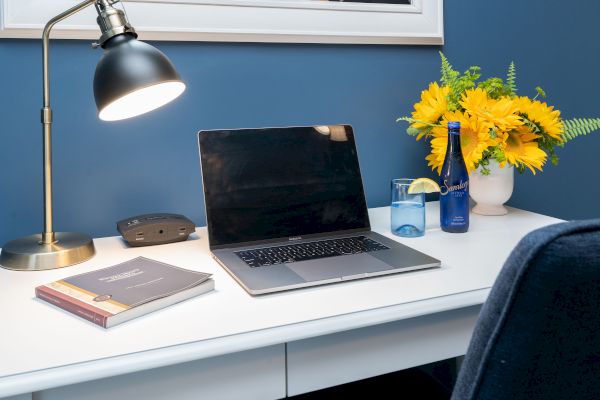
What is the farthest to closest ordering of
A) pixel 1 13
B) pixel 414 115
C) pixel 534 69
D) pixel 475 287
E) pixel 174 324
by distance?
1. pixel 534 69
2. pixel 414 115
3. pixel 1 13
4. pixel 475 287
5. pixel 174 324

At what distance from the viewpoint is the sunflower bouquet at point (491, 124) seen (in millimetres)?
1232

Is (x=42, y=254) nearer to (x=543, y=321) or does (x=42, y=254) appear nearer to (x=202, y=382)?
(x=202, y=382)

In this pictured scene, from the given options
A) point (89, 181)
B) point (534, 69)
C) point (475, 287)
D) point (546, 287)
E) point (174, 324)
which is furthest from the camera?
point (534, 69)

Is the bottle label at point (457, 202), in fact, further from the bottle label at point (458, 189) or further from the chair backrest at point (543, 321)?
the chair backrest at point (543, 321)

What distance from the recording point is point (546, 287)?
1.20 feet

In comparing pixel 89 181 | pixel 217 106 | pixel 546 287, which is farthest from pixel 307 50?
pixel 546 287

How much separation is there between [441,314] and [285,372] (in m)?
0.27

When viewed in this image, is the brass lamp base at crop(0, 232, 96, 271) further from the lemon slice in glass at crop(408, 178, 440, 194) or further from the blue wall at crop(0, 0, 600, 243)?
the lemon slice in glass at crop(408, 178, 440, 194)

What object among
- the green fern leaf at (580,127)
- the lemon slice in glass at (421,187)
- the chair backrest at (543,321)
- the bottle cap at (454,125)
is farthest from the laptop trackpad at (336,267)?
the green fern leaf at (580,127)

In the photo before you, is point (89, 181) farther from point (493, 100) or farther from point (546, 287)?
point (546, 287)

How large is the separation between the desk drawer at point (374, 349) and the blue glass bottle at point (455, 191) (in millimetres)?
317

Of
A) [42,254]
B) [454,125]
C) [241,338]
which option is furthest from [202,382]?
[454,125]

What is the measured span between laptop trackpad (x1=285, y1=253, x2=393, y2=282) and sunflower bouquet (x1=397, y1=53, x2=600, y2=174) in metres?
0.41

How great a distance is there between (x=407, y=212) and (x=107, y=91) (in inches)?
25.7
